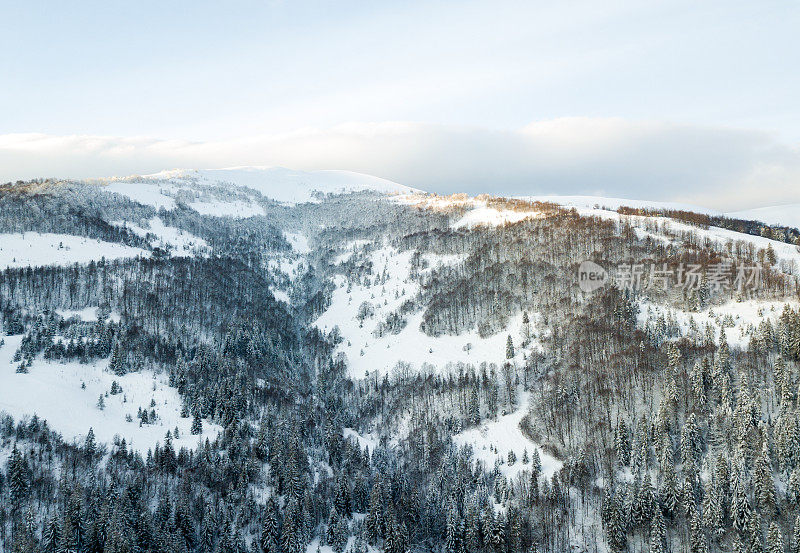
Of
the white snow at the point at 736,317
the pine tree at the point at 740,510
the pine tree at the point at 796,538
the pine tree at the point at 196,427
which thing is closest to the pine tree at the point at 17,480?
the pine tree at the point at 196,427

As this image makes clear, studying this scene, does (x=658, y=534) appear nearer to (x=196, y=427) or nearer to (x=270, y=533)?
(x=270, y=533)

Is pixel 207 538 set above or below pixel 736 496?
below

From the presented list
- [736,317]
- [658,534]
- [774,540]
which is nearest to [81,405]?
[658,534]

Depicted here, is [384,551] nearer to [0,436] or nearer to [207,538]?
[207,538]

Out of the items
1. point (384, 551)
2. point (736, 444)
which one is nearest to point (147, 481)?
point (384, 551)

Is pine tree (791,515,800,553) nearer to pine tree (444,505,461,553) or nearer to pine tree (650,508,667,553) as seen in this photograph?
pine tree (650,508,667,553)

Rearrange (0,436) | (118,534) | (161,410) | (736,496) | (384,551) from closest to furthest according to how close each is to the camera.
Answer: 1. (118,534)
2. (736,496)
3. (384,551)
4. (0,436)
5. (161,410)

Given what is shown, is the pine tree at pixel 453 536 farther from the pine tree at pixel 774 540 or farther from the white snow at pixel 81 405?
the white snow at pixel 81 405
